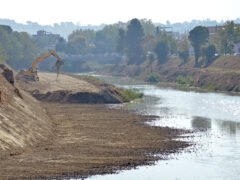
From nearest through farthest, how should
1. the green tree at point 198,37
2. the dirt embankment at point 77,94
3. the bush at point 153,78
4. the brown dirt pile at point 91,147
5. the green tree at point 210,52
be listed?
the brown dirt pile at point 91,147
the dirt embankment at point 77,94
the green tree at point 210,52
the bush at point 153,78
the green tree at point 198,37

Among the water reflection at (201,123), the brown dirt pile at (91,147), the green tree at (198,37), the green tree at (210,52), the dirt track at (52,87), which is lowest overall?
the water reflection at (201,123)

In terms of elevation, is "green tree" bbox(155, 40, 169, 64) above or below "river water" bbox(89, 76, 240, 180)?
above

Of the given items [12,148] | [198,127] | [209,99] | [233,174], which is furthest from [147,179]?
[209,99]

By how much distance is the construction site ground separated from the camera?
127ft

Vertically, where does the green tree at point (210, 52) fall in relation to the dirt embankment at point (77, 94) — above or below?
above

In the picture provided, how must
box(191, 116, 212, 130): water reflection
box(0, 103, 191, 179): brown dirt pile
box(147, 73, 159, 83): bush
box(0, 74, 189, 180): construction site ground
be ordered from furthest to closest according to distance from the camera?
box(147, 73, 159, 83): bush
box(191, 116, 212, 130): water reflection
box(0, 74, 189, 180): construction site ground
box(0, 103, 191, 179): brown dirt pile

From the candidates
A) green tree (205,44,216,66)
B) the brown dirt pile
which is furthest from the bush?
the brown dirt pile

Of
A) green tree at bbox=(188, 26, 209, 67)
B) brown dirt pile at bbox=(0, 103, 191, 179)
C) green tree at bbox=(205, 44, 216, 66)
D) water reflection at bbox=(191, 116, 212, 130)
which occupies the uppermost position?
green tree at bbox=(188, 26, 209, 67)

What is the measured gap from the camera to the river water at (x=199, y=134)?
40125 mm

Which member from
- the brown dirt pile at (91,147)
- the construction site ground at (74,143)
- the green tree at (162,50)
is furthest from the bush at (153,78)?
the construction site ground at (74,143)

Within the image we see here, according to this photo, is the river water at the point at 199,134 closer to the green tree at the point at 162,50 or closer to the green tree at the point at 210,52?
the green tree at the point at 210,52

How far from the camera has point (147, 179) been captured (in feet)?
127

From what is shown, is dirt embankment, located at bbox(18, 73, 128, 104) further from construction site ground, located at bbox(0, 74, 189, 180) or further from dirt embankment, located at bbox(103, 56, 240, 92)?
dirt embankment, located at bbox(103, 56, 240, 92)

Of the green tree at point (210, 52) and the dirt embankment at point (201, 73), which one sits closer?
the dirt embankment at point (201, 73)
